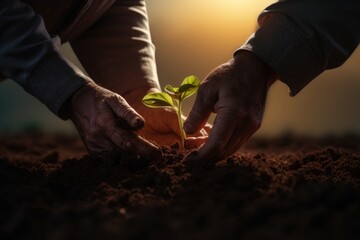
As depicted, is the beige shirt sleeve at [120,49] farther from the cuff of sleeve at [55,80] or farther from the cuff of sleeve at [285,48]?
the cuff of sleeve at [285,48]

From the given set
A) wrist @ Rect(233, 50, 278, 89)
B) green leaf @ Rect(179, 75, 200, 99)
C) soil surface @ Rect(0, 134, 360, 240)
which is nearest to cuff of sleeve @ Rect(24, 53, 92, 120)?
soil surface @ Rect(0, 134, 360, 240)

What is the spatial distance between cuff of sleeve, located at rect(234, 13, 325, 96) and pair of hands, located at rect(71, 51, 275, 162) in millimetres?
50

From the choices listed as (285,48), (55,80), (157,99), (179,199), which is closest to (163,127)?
(157,99)

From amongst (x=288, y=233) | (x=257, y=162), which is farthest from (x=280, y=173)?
(x=288, y=233)

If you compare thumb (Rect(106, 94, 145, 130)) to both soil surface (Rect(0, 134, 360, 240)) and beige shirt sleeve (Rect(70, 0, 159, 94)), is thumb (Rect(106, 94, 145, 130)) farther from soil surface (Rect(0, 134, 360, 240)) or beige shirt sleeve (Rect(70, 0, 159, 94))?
beige shirt sleeve (Rect(70, 0, 159, 94))

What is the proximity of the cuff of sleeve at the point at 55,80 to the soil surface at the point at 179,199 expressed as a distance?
0.91 ft

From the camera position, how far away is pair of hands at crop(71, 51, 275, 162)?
1700 mm

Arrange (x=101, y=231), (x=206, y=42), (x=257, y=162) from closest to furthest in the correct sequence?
(x=101, y=231) → (x=257, y=162) → (x=206, y=42)

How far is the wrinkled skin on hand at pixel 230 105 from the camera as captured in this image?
1.69m

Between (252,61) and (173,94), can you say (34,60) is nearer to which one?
(173,94)

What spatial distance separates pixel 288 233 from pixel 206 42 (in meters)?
3.26

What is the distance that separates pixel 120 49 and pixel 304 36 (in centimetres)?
125

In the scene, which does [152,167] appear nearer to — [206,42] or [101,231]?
[101,231]

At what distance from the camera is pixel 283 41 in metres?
1.78
